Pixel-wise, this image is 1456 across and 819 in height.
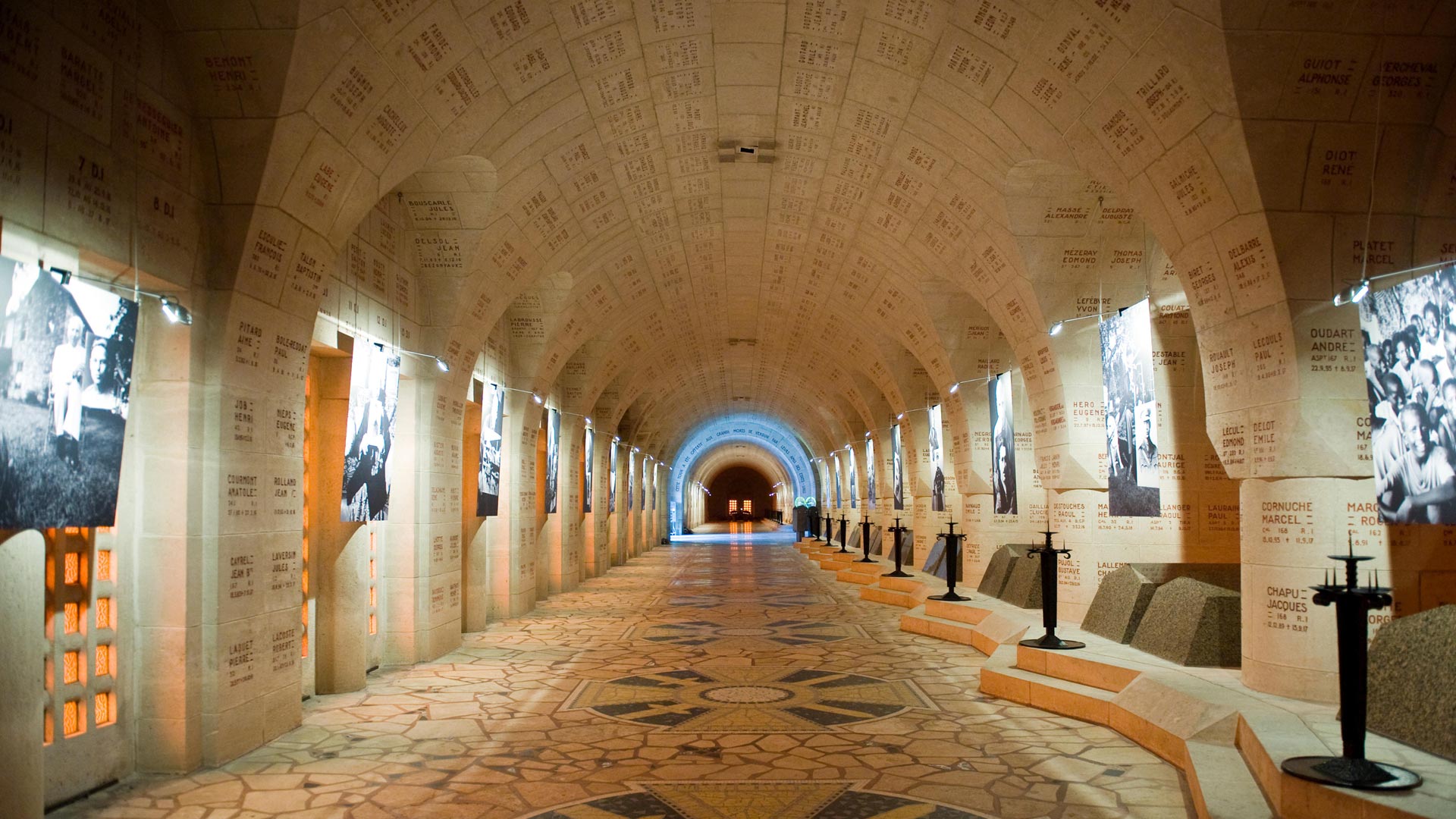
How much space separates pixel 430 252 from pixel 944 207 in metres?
5.58

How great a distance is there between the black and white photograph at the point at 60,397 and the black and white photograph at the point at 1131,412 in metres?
7.79

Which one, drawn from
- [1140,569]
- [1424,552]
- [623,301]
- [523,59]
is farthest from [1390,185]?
[623,301]

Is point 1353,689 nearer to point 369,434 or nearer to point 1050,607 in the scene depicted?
point 1050,607

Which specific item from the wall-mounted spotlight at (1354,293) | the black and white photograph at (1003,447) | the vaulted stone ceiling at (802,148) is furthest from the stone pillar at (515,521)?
the wall-mounted spotlight at (1354,293)

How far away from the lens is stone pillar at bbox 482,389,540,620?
13727 mm

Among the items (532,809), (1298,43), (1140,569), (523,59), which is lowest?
(532,809)

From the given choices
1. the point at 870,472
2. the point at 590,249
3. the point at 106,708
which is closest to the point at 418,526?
the point at 106,708

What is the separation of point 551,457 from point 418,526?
5.67 metres

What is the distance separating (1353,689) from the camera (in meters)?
4.40

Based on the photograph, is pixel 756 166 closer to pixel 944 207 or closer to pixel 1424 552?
pixel 944 207

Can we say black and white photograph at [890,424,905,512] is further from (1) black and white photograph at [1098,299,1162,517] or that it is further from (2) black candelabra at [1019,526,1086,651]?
(2) black candelabra at [1019,526,1086,651]

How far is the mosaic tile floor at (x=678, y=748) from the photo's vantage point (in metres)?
5.31

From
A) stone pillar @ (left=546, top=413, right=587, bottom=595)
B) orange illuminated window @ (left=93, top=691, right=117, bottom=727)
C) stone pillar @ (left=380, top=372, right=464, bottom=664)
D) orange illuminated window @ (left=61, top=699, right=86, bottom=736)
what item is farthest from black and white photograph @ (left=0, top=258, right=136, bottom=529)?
stone pillar @ (left=546, top=413, right=587, bottom=595)

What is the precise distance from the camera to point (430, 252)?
1012 cm
